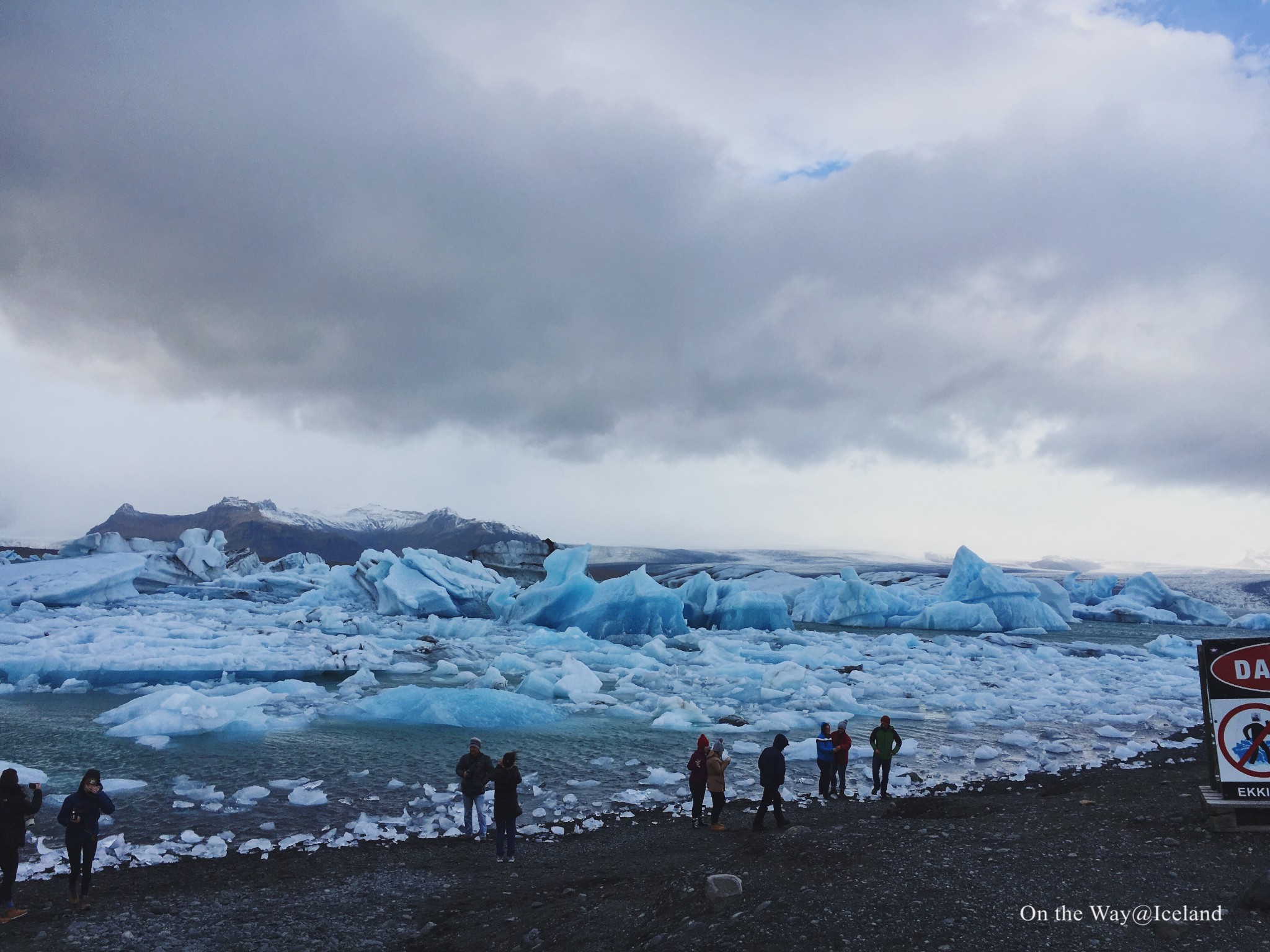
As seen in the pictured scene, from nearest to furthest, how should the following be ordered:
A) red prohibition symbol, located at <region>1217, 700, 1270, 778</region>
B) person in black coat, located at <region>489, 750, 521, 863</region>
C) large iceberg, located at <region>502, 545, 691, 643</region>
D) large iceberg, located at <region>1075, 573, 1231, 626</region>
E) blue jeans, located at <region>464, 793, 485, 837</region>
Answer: red prohibition symbol, located at <region>1217, 700, 1270, 778</region> → person in black coat, located at <region>489, 750, 521, 863</region> → blue jeans, located at <region>464, 793, 485, 837</region> → large iceberg, located at <region>502, 545, 691, 643</region> → large iceberg, located at <region>1075, 573, 1231, 626</region>

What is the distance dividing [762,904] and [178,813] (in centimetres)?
788

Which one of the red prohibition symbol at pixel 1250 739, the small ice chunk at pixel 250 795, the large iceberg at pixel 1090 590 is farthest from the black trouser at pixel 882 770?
the large iceberg at pixel 1090 590

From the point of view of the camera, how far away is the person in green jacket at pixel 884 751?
10391mm

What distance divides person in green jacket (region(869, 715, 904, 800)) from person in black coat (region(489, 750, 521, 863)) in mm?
5130

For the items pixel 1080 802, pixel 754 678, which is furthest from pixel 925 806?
pixel 754 678

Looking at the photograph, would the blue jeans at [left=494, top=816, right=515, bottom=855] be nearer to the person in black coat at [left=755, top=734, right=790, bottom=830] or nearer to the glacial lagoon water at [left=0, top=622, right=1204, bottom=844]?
the glacial lagoon water at [left=0, top=622, right=1204, bottom=844]

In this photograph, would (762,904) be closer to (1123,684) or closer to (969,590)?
(1123,684)

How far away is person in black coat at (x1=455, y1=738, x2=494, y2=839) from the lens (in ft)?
28.5

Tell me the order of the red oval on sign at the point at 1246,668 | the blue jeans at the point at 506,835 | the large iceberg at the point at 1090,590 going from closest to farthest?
the red oval on sign at the point at 1246,668 → the blue jeans at the point at 506,835 → the large iceberg at the point at 1090,590

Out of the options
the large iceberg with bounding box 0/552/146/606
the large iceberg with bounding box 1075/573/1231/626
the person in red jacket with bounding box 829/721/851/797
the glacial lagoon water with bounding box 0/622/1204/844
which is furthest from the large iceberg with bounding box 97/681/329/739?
the large iceberg with bounding box 1075/573/1231/626

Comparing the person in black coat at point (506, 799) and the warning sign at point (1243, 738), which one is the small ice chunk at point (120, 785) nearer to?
the person in black coat at point (506, 799)

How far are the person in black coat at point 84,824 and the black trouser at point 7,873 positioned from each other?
43 cm

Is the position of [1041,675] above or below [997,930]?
below

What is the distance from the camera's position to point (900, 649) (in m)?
28.7
